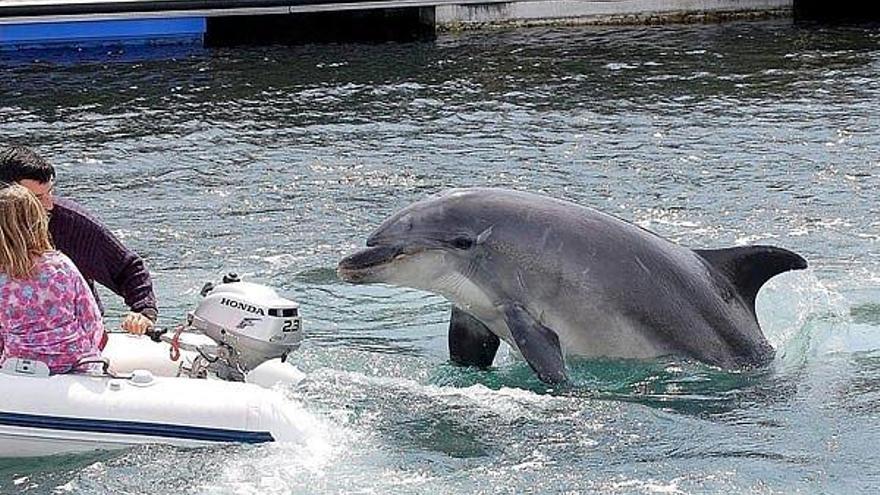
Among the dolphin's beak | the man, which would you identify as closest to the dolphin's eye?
the dolphin's beak

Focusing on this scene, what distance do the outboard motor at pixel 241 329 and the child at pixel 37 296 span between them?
621mm

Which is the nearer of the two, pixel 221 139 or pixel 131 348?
pixel 131 348

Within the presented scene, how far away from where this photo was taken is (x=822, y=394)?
8.94 metres

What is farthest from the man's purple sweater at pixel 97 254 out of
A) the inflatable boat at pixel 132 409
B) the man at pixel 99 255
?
the inflatable boat at pixel 132 409

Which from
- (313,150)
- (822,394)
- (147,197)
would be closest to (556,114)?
(313,150)

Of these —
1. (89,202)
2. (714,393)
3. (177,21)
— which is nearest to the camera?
(714,393)

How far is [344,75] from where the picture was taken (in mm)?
19875

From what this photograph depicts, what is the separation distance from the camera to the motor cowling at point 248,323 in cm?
806

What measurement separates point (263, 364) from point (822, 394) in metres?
2.90

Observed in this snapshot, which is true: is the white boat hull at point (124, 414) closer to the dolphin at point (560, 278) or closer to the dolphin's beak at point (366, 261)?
the dolphin's beak at point (366, 261)

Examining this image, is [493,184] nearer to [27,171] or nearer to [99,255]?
[99,255]

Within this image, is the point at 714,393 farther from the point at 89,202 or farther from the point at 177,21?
the point at 177,21

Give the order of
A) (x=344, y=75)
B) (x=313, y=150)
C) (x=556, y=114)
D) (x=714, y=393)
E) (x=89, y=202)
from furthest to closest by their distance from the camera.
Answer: (x=344, y=75)
(x=556, y=114)
(x=313, y=150)
(x=89, y=202)
(x=714, y=393)

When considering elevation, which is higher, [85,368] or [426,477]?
[85,368]
